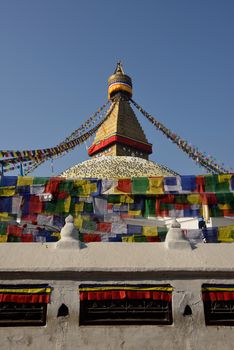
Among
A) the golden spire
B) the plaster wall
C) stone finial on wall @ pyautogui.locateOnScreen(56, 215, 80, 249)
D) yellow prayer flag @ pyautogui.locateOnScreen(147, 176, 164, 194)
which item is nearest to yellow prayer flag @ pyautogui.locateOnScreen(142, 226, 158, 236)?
yellow prayer flag @ pyautogui.locateOnScreen(147, 176, 164, 194)

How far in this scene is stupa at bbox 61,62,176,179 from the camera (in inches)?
1134

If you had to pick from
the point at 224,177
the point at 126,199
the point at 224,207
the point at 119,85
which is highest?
the point at 119,85

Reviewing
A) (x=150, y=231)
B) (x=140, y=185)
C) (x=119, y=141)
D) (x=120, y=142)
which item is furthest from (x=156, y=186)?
(x=120, y=142)

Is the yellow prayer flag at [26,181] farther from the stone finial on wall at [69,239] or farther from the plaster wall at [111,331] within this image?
the plaster wall at [111,331]

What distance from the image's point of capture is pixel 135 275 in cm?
704

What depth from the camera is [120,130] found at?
115ft

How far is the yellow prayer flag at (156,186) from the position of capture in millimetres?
14867

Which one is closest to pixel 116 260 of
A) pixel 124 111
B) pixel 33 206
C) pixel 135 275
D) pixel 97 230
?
pixel 135 275

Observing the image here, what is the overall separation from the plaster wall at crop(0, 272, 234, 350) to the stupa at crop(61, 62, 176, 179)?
20816 mm

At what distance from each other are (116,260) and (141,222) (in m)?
8.69

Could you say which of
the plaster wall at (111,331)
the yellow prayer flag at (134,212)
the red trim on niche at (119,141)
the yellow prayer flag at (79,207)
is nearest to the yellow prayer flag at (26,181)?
the yellow prayer flag at (79,207)

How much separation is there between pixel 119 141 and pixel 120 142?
0.17 metres

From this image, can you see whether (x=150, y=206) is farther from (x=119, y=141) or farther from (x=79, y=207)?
(x=119, y=141)

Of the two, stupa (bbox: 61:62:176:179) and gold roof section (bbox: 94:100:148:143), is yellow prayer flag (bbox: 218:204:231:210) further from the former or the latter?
gold roof section (bbox: 94:100:148:143)
